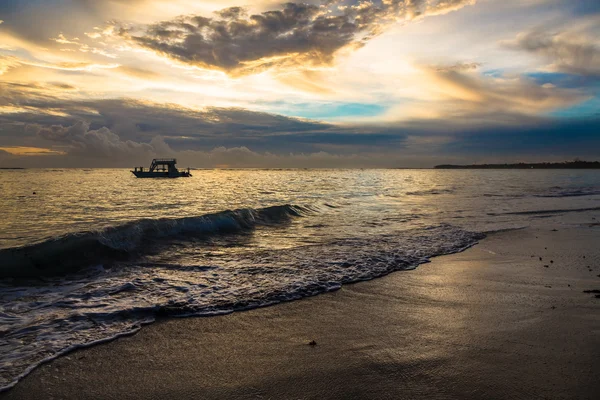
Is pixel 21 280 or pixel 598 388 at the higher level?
pixel 598 388

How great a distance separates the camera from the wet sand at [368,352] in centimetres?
386

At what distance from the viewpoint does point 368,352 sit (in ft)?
15.4

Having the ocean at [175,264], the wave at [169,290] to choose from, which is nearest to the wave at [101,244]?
the ocean at [175,264]

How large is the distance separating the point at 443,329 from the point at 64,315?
6.28 meters

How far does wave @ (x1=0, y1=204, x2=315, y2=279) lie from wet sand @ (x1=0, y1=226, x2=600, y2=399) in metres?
6.37

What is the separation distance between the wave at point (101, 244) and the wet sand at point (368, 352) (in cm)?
637

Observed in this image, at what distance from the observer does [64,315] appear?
20.8ft

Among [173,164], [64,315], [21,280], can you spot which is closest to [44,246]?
[21,280]

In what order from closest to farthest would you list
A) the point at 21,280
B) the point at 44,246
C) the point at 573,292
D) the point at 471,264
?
the point at 573,292 < the point at 21,280 < the point at 471,264 < the point at 44,246

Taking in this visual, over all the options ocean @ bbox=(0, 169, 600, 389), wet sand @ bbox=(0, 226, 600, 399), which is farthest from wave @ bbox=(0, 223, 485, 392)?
wet sand @ bbox=(0, 226, 600, 399)

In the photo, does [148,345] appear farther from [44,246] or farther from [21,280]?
[44,246]

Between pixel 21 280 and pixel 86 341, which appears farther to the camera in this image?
pixel 21 280

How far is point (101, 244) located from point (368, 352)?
10.3 meters

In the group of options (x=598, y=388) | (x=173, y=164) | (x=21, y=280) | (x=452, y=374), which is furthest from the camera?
(x=173, y=164)
